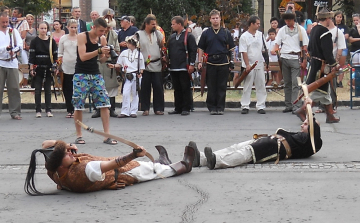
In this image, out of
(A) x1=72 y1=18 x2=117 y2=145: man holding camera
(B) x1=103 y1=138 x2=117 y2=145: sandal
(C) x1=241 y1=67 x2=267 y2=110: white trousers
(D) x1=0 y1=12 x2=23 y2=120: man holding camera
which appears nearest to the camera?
(A) x1=72 y1=18 x2=117 y2=145: man holding camera

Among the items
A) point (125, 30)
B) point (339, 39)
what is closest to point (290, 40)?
point (339, 39)

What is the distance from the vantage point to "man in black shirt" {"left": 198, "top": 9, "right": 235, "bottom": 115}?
13.5m

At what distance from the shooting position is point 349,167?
8.03m

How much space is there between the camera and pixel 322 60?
1149 centimetres

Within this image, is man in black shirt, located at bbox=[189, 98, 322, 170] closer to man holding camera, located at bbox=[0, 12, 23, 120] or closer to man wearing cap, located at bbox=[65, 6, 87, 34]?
man holding camera, located at bbox=[0, 12, 23, 120]

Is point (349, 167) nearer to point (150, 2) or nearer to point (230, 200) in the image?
point (230, 200)

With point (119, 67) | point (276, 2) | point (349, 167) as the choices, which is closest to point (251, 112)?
point (119, 67)

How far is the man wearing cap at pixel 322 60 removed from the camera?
11.4 meters

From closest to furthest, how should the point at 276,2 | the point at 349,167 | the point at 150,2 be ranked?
the point at 349,167 → the point at 150,2 → the point at 276,2

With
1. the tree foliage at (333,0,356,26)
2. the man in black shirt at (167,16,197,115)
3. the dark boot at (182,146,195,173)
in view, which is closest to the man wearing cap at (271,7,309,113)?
the man in black shirt at (167,16,197,115)

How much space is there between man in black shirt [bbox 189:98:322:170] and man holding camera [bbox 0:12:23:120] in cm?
631

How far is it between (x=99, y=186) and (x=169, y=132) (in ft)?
13.9

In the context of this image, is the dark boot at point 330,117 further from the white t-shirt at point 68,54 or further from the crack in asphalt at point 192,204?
the crack in asphalt at point 192,204

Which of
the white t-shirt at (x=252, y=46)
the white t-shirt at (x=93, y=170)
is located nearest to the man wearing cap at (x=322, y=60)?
the white t-shirt at (x=252, y=46)
